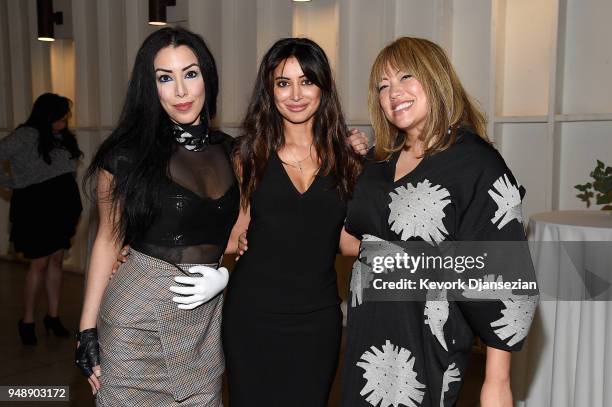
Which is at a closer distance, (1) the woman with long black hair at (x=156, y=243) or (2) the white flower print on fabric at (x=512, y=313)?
(2) the white flower print on fabric at (x=512, y=313)

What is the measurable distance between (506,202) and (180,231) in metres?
0.90

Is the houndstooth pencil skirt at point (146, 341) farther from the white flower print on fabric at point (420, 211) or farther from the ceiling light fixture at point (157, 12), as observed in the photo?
the ceiling light fixture at point (157, 12)

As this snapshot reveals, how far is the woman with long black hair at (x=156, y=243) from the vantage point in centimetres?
176

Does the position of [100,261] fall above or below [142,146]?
below

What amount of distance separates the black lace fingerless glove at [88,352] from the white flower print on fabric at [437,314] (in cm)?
96

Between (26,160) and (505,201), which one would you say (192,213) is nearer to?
(505,201)

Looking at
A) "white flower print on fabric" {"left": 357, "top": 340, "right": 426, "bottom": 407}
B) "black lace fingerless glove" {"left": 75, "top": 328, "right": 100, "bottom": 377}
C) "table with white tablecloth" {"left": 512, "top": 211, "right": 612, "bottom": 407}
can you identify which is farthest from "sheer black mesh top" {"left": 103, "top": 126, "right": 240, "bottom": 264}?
"table with white tablecloth" {"left": 512, "top": 211, "right": 612, "bottom": 407}

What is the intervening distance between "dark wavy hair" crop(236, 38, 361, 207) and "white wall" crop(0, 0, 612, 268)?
2.02 meters

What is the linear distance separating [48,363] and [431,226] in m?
3.24

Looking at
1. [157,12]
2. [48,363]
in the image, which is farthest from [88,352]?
[157,12]

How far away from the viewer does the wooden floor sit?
353cm

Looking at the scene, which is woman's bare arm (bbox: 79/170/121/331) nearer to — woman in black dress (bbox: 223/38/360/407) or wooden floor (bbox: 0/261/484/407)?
woman in black dress (bbox: 223/38/360/407)

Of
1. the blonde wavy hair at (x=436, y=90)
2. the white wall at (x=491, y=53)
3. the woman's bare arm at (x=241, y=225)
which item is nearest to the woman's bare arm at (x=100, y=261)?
the woman's bare arm at (x=241, y=225)

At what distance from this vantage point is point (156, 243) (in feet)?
5.89
